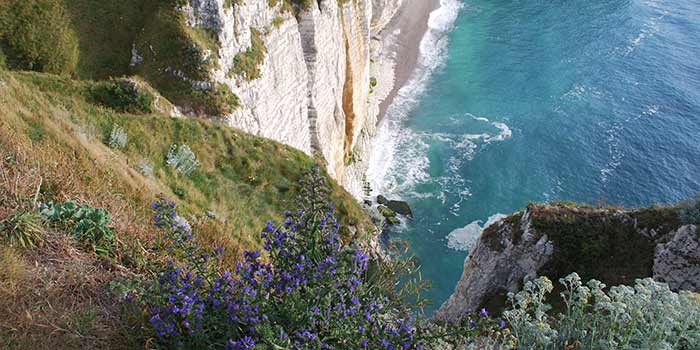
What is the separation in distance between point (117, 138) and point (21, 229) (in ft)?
30.1

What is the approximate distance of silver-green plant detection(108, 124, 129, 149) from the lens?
14871mm

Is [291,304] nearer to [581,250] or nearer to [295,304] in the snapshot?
[295,304]

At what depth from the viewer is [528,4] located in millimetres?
78188

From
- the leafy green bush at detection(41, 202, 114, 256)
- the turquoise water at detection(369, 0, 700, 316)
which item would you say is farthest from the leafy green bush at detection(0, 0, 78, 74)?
the turquoise water at detection(369, 0, 700, 316)

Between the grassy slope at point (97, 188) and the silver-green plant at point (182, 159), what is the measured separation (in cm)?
27

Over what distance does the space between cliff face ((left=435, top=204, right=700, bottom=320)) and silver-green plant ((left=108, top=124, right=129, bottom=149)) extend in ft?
40.3

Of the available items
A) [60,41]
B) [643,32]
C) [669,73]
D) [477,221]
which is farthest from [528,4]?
[60,41]

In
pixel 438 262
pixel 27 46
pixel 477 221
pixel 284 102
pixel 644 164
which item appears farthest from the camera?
pixel 644 164

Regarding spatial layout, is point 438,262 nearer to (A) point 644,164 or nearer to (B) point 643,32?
(A) point 644,164

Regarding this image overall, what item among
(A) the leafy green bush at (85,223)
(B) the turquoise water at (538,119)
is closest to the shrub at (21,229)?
(A) the leafy green bush at (85,223)

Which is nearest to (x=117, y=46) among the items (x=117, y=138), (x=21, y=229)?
(x=117, y=138)

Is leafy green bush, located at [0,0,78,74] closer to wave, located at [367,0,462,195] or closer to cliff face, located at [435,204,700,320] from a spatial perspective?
cliff face, located at [435,204,700,320]

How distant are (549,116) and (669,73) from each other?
17.1 meters

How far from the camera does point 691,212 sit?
17.2 m
